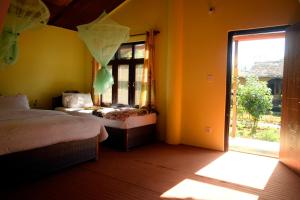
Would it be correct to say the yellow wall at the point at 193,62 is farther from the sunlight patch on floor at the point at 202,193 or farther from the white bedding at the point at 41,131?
the white bedding at the point at 41,131

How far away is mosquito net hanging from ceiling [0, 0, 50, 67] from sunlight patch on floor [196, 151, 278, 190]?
267 centimetres

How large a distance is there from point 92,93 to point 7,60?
2.62 m

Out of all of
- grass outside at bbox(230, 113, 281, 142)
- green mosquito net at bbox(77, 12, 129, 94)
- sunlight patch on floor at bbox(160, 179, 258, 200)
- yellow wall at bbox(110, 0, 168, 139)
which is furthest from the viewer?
grass outside at bbox(230, 113, 281, 142)

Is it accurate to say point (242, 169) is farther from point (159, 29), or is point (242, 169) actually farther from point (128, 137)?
point (159, 29)

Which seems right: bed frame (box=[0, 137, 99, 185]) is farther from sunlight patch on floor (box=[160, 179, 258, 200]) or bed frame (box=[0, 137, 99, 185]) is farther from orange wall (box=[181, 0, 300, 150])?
orange wall (box=[181, 0, 300, 150])

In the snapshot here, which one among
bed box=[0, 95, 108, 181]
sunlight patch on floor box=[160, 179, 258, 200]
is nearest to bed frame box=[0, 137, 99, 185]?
bed box=[0, 95, 108, 181]

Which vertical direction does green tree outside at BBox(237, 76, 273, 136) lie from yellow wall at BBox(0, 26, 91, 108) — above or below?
below

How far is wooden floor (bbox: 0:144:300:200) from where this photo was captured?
2.27 m

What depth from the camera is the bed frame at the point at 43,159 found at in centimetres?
236

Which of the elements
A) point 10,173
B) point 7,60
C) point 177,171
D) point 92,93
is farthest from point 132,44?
point 10,173

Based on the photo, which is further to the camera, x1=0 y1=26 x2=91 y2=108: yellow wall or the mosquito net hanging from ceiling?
x1=0 y1=26 x2=91 y2=108: yellow wall

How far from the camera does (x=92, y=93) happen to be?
557 cm

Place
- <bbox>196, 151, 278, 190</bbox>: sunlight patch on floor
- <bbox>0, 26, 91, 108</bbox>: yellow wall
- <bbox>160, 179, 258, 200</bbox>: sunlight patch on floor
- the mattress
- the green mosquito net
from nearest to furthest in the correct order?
<bbox>160, 179, 258, 200</bbox>: sunlight patch on floor < <bbox>196, 151, 278, 190</bbox>: sunlight patch on floor < the green mosquito net < the mattress < <bbox>0, 26, 91, 108</bbox>: yellow wall

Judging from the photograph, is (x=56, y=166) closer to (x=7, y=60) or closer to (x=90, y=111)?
(x=7, y=60)
